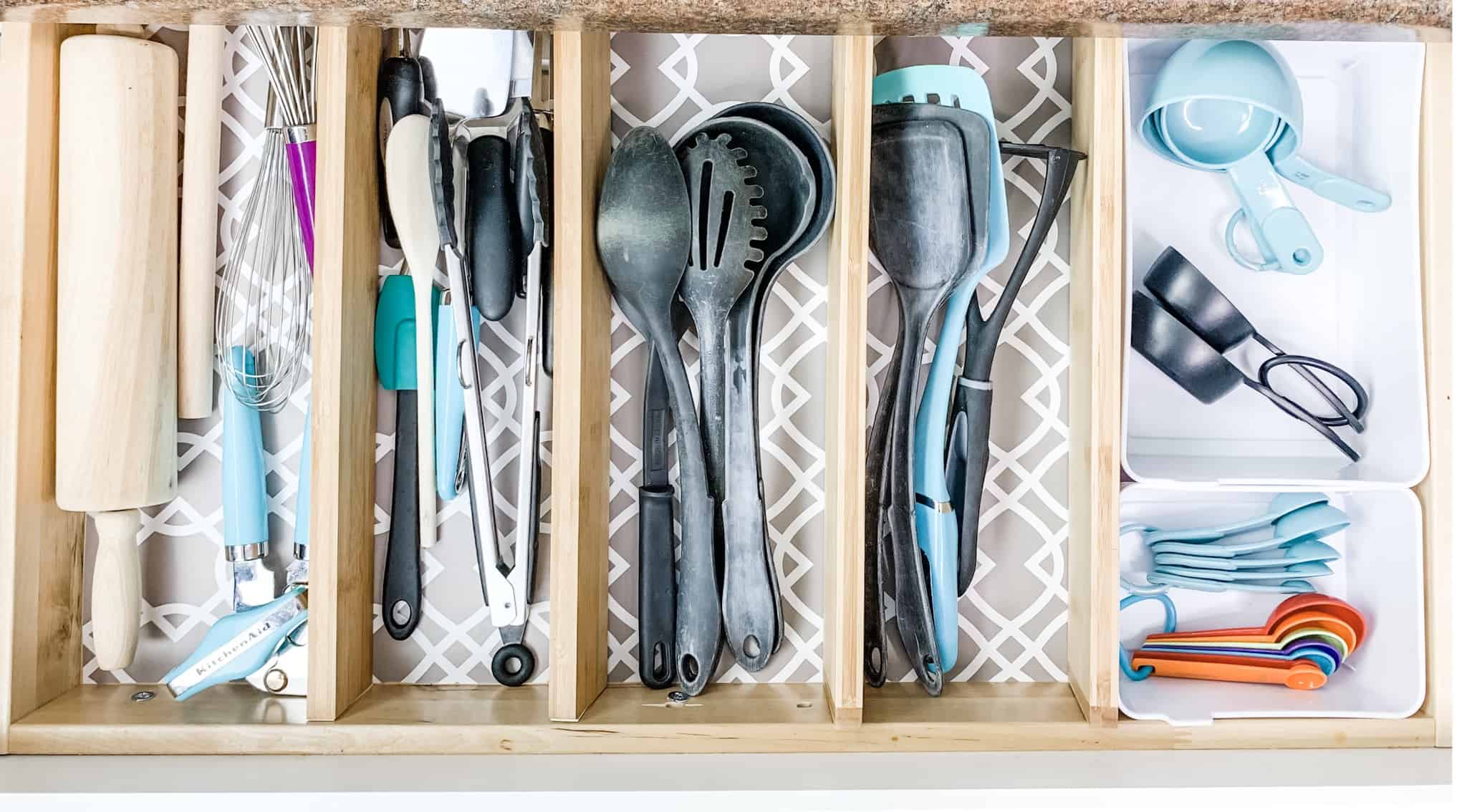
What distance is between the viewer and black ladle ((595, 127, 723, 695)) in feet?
2.54

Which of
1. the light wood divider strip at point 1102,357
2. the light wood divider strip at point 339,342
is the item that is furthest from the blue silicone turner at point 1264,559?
the light wood divider strip at point 339,342

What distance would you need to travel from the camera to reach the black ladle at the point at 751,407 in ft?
2.64

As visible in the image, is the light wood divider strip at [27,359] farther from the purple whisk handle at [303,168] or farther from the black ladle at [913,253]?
the black ladle at [913,253]

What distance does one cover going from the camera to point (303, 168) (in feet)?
2.70

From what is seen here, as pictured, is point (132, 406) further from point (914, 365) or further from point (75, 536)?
point (914, 365)

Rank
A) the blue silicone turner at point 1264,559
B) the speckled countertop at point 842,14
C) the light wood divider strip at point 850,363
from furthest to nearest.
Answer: the blue silicone turner at point 1264,559 → the light wood divider strip at point 850,363 → the speckled countertop at point 842,14

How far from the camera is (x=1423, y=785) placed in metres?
0.68

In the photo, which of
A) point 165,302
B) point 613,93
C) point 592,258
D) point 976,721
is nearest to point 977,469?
point 976,721

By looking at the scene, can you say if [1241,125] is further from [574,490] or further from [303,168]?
[303,168]

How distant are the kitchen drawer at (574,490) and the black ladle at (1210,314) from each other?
8 cm

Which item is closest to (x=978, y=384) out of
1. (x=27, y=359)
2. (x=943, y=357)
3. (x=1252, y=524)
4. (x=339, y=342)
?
(x=943, y=357)

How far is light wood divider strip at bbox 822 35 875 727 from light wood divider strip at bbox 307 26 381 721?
16.7 inches

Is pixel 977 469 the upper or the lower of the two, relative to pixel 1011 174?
lower

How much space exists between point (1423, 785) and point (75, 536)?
1.19 metres
